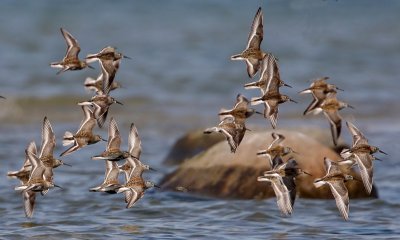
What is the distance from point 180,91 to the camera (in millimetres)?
22453

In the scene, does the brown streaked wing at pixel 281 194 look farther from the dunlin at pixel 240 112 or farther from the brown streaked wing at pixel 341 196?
the dunlin at pixel 240 112

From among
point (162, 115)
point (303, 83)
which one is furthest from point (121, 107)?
point (303, 83)

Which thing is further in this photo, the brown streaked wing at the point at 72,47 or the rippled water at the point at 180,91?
the rippled water at the point at 180,91

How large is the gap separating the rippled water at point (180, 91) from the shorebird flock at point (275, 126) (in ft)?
3.54

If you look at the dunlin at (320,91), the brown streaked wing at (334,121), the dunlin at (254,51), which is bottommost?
the brown streaked wing at (334,121)

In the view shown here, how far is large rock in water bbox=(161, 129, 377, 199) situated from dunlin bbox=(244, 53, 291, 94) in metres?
3.27

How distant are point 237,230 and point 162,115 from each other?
951cm

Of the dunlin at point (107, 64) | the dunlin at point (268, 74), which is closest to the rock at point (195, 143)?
the dunlin at point (107, 64)

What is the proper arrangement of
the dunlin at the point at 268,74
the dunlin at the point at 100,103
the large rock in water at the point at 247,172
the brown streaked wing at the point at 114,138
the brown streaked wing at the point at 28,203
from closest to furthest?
the dunlin at the point at 268,74, the dunlin at the point at 100,103, the brown streaked wing at the point at 114,138, the brown streaked wing at the point at 28,203, the large rock in water at the point at 247,172

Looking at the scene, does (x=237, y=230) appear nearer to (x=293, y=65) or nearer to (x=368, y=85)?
(x=368, y=85)

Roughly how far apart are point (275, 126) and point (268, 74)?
562 mm

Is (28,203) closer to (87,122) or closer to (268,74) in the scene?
(87,122)

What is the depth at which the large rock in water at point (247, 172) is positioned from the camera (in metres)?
12.5

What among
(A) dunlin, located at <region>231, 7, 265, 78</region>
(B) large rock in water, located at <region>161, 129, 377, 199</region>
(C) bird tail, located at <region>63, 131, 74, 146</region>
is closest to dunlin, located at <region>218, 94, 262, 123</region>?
(A) dunlin, located at <region>231, 7, 265, 78</region>
